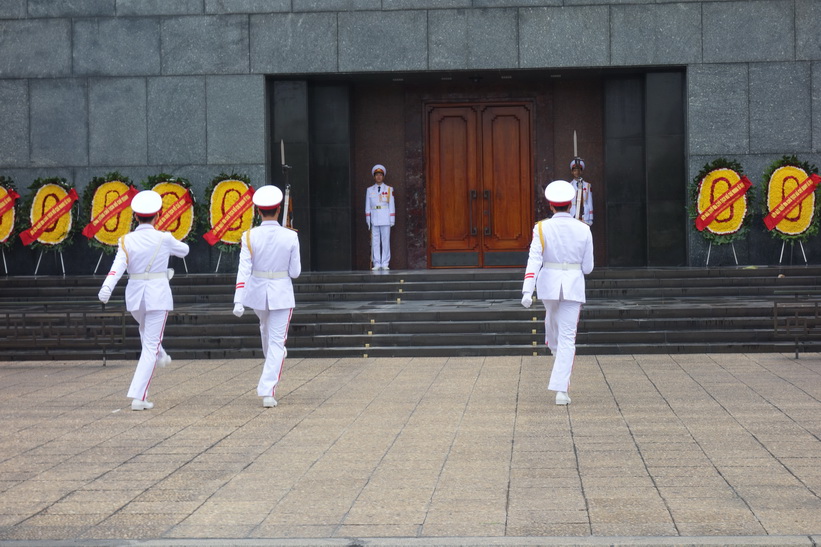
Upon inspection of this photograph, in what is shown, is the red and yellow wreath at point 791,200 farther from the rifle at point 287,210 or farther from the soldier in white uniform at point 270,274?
the soldier in white uniform at point 270,274

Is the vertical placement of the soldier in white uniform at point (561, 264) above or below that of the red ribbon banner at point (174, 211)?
below

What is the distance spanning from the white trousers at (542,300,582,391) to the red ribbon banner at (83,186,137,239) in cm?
1245

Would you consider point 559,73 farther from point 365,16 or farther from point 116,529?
point 116,529

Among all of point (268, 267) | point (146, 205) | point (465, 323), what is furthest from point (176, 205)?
point (268, 267)

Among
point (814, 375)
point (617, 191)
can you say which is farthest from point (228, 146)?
point (814, 375)

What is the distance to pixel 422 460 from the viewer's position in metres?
7.96

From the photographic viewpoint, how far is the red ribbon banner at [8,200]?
21438 millimetres

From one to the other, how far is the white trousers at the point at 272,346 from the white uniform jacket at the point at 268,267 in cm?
12

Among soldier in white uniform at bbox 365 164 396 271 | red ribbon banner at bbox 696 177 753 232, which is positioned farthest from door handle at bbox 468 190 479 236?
red ribbon banner at bbox 696 177 753 232

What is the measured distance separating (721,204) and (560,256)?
35.5ft

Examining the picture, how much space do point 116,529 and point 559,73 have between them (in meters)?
17.6

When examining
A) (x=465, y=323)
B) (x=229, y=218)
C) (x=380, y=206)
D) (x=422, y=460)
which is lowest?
(x=422, y=460)

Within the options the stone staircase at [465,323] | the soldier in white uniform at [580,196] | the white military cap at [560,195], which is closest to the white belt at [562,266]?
the white military cap at [560,195]

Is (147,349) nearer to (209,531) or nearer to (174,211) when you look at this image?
(209,531)
